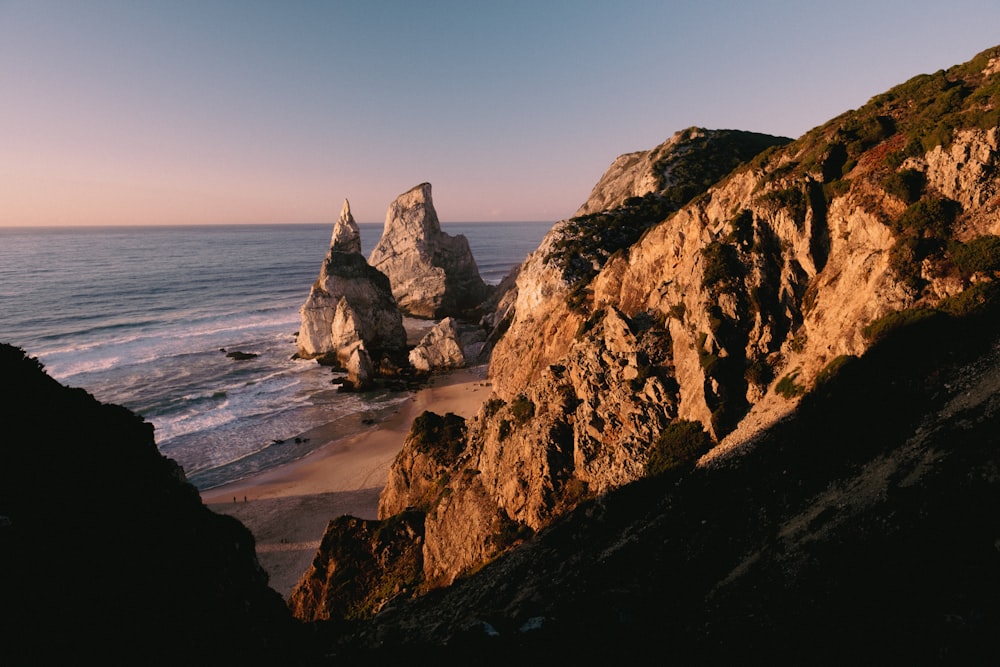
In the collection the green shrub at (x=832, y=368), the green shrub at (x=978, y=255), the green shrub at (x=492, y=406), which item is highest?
the green shrub at (x=978, y=255)

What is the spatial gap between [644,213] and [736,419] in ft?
120

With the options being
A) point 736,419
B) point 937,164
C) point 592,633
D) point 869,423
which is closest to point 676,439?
point 736,419

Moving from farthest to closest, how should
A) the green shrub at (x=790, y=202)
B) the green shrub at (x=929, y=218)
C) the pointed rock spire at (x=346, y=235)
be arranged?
the pointed rock spire at (x=346, y=235) → the green shrub at (x=790, y=202) → the green shrub at (x=929, y=218)

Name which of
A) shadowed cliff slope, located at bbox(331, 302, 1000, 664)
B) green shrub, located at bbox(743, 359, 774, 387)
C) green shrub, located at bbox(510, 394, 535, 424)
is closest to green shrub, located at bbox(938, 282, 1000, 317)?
shadowed cliff slope, located at bbox(331, 302, 1000, 664)

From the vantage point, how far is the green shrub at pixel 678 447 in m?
18.8

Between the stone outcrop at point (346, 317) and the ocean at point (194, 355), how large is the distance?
356 cm

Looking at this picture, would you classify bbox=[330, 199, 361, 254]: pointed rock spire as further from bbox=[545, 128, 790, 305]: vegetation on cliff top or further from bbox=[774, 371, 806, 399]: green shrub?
bbox=[774, 371, 806, 399]: green shrub

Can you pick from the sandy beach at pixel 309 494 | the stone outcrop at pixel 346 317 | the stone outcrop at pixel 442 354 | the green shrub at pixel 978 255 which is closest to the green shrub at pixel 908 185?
the green shrub at pixel 978 255

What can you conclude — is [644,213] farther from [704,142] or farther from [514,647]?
[514,647]

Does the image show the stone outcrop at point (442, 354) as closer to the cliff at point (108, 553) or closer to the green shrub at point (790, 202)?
the green shrub at point (790, 202)

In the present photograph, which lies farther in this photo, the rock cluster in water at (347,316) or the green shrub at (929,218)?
the rock cluster in water at (347,316)

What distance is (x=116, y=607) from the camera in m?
10.3

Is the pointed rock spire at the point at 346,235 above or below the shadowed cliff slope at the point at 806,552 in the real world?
above

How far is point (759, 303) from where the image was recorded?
20.0 m
